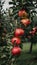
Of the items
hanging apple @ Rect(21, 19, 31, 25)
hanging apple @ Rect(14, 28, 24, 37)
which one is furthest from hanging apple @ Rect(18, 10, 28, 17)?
hanging apple @ Rect(14, 28, 24, 37)

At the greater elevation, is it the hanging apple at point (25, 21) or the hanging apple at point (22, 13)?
the hanging apple at point (22, 13)

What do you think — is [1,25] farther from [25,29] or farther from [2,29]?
[25,29]

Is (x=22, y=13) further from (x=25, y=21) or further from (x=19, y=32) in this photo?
(x=19, y=32)

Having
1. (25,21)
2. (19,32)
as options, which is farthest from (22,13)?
(19,32)

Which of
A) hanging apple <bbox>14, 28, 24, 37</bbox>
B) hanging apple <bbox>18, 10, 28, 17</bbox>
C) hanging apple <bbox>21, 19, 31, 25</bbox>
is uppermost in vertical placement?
hanging apple <bbox>18, 10, 28, 17</bbox>

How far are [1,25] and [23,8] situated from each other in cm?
131

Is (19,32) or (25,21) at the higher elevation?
(25,21)

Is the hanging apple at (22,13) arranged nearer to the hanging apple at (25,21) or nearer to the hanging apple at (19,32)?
the hanging apple at (25,21)

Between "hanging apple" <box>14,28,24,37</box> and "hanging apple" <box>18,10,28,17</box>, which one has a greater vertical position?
"hanging apple" <box>18,10,28,17</box>

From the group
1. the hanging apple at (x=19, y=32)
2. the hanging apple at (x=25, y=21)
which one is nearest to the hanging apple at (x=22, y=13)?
the hanging apple at (x=25, y=21)

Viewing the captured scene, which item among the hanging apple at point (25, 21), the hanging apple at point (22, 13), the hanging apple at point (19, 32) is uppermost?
the hanging apple at point (22, 13)

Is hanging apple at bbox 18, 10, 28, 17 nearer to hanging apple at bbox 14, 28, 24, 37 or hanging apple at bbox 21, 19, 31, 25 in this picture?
hanging apple at bbox 21, 19, 31, 25

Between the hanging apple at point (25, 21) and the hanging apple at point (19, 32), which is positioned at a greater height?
the hanging apple at point (25, 21)

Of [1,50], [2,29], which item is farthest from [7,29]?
[1,50]
